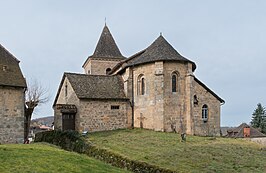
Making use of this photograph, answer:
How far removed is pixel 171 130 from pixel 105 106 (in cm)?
675

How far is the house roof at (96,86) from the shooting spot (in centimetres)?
3148

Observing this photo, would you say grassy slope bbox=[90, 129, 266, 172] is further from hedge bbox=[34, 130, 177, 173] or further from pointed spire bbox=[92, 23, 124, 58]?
pointed spire bbox=[92, 23, 124, 58]

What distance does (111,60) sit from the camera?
1907 inches

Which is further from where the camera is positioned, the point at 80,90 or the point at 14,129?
the point at 80,90

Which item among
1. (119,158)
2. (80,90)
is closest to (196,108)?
(80,90)

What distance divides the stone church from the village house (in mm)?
6804

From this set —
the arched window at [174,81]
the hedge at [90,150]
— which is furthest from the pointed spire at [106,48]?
the hedge at [90,150]

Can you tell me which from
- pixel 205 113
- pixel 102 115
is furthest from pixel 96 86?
pixel 205 113

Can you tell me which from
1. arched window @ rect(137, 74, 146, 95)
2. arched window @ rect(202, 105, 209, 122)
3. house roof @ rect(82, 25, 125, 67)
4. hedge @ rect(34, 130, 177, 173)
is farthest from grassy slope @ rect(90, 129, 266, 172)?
house roof @ rect(82, 25, 125, 67)

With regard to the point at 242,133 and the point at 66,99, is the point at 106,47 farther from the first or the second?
the point at 242,133

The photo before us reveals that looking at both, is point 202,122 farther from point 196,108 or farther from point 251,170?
point 251,170

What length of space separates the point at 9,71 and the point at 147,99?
1335 centimetres

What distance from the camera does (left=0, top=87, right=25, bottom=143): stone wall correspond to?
23.2 m

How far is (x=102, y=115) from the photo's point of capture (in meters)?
31.5
